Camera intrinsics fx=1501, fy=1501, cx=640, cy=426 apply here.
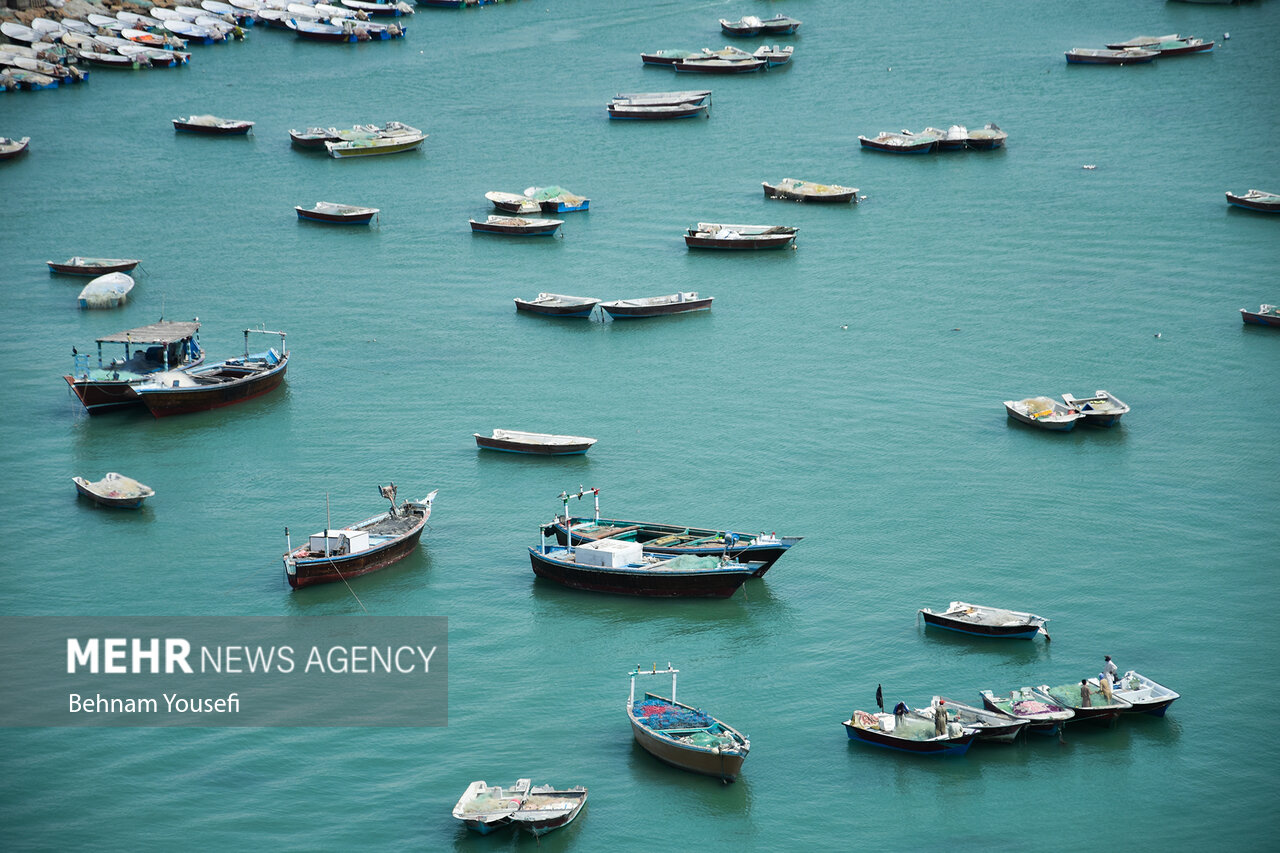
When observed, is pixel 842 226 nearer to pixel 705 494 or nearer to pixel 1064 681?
pixel 705 494

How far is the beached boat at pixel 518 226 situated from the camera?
105062mm

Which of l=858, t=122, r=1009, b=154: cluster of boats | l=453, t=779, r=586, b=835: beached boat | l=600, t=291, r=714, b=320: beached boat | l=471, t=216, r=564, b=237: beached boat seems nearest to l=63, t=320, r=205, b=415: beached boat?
l=600, t=291, r=714, b=320: beached boat

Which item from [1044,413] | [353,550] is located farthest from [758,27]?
[353,550]

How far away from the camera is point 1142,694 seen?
52.4 metres

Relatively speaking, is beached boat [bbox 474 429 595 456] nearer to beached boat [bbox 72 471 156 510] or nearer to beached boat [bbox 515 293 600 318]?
beached boat [bbox 72 471 156 510]

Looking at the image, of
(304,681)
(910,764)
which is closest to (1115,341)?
(910,764)

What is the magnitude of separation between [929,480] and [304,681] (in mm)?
30648

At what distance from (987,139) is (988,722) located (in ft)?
266

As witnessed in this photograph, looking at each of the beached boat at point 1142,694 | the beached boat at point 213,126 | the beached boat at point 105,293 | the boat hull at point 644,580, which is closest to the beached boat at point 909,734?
the beached boat at point 1142,694

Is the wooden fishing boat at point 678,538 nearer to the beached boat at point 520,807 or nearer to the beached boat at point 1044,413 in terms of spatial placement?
the beached boat at point 520,807

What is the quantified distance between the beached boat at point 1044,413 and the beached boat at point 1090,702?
2456 centimetres

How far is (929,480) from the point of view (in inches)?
2771

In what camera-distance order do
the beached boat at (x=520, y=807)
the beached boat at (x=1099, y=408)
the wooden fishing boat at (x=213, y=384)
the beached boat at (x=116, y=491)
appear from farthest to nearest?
the wooden fishing boat at (x=213, y=384)
the beached boat at (x=1099, y=408)
the beached boat at (x=116, y=491)
the beached boat at (x=520, y=807)

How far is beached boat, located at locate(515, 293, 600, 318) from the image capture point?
90625 mm
